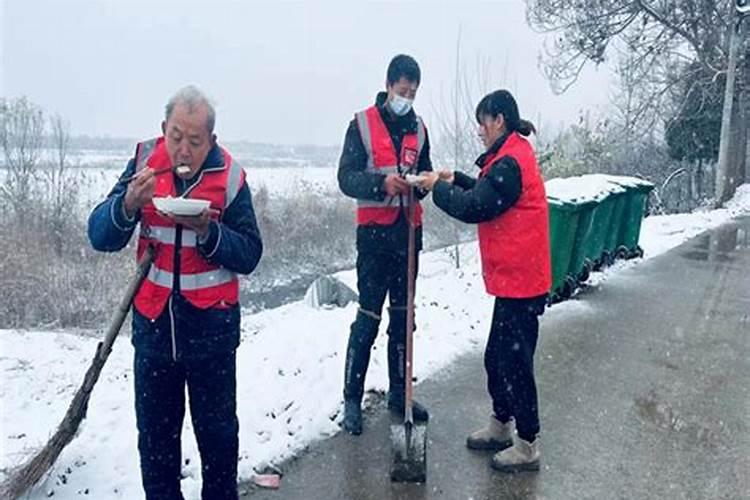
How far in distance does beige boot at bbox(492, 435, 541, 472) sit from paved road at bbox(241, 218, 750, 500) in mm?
44

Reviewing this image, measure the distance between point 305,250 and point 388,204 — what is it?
616 inches

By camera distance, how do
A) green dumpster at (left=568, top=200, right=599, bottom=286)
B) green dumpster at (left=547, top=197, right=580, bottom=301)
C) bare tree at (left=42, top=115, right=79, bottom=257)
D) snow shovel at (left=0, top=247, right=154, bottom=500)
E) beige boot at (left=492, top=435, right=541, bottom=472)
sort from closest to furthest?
1. snow shovel at (left=0, top=247, right=154, bottom=500)
2. beige boot at (left=492, top=435, right=541, bottom=472)
3. green dumpster at (left=547, top=197, right=580, bottom=301)
4. green dumpster at (left=568, top=200, right=599, bottom=286)
5. bare tree at (left=42, top=115, right=79, bottom=257)

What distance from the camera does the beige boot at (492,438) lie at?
3818mm

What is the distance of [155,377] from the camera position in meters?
2.64

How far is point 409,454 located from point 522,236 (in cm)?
125

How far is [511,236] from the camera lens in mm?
3430

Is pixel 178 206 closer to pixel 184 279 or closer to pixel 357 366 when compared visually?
pixel 184 279

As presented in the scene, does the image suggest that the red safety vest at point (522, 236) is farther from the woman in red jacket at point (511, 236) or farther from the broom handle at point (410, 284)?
the broom handle at point (410, 284)

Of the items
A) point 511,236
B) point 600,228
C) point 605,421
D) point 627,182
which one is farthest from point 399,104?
point 627,182

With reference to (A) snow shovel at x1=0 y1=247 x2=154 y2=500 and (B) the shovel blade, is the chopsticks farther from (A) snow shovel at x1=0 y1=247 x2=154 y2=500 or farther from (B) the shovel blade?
(B) the shovel blade

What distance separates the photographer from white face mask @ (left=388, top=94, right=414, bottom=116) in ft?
12.0

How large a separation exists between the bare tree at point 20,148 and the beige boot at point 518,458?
508 inches

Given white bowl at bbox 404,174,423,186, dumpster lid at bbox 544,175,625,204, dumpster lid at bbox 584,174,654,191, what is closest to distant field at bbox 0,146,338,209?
dumpster lid at bbox 544,175,625,204

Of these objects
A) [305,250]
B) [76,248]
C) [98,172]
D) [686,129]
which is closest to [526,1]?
[686,129]
